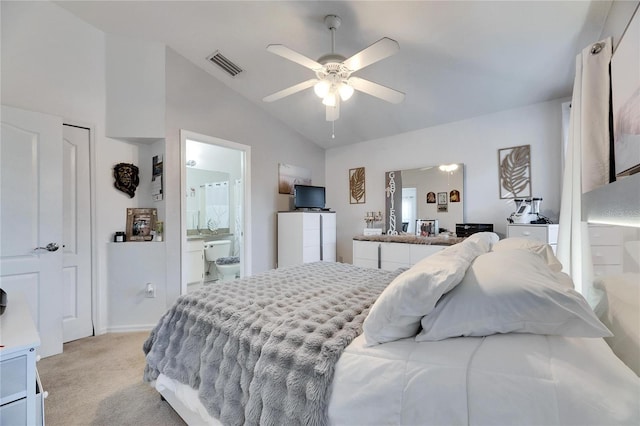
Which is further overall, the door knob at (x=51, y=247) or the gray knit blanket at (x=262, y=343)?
the door knob at (x=51, y=247)

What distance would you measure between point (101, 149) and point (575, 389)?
3.76 metres

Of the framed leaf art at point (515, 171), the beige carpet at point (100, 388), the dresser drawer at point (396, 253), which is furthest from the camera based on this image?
the dresser drawer at point (396, 253)

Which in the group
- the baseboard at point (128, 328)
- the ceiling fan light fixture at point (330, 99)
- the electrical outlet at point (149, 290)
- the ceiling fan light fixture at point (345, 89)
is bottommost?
the baseboard at point (128, 328)

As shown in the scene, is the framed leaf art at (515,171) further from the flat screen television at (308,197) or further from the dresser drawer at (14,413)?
the dresser drawer at (14,413)

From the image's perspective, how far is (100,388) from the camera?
1.85m

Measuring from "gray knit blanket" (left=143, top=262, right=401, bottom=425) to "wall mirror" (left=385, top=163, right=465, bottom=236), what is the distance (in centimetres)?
228

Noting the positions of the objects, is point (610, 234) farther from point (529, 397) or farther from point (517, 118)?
point (517, 118)

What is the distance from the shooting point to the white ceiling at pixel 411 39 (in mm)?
2004

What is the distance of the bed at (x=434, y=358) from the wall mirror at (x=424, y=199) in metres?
2.44

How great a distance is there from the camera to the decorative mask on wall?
2.90m

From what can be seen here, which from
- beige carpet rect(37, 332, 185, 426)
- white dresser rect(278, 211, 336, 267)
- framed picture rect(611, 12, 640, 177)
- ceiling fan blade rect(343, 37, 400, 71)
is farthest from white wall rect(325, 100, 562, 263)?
beige carpet rect(37, 332, 185, 426)

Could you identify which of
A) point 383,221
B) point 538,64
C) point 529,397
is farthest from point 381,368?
point 383,221

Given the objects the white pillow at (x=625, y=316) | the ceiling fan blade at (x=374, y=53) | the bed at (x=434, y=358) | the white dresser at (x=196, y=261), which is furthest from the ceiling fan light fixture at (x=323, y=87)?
the white dresser at (x=196, y=261)

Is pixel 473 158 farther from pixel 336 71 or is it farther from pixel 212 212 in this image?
pixel 212 212
